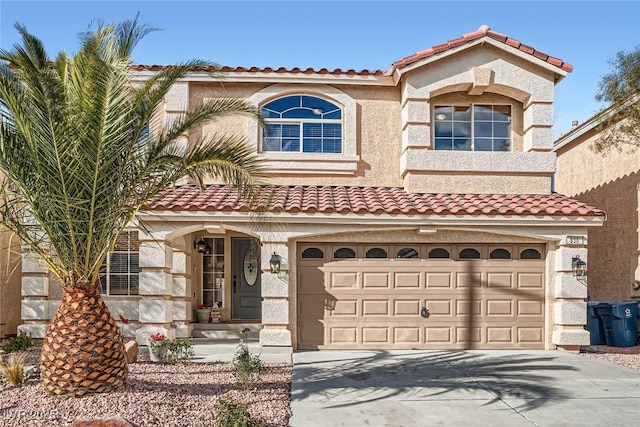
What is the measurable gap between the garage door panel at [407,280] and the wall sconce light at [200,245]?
207 inches

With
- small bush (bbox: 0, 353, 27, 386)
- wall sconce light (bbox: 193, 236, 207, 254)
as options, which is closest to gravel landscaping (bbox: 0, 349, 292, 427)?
small bush (bbox: 0, 353, 27, 386)

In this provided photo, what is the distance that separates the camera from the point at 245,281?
15.0 meters

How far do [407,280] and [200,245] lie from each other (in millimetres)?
5571

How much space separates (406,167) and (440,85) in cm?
218

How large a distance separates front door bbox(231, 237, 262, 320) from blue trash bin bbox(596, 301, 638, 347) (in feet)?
28.6

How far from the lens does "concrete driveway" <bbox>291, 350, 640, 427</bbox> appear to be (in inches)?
283

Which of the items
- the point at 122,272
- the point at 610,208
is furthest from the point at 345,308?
the point at 610,208

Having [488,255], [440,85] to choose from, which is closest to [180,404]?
Result: [488,255]

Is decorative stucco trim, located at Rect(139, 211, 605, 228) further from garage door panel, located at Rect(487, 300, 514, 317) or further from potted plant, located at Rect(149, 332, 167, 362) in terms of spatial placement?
potted plant, located at Rect(149, 332, 167, 362)

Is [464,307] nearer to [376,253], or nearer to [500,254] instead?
[500,254]

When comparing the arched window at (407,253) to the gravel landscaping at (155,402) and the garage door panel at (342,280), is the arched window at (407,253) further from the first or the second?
the gravel landscaping at (155,402)

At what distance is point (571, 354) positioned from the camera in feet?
38.2

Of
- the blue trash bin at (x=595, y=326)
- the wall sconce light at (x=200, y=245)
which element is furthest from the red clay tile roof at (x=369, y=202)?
the blue trash bin at (x=595, y=326)

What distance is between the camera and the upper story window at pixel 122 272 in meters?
13.3
